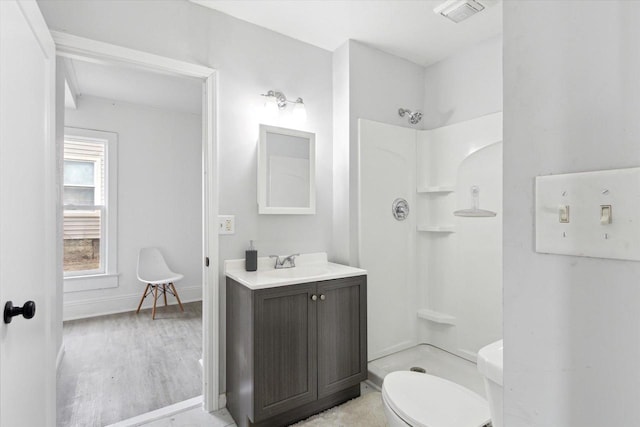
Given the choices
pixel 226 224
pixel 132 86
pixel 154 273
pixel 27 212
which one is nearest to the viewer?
pixel 27 212

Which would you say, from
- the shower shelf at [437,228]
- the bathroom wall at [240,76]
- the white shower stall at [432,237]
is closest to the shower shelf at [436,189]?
the white shower stall at [432,237]

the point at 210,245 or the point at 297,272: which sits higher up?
the point at 210,245

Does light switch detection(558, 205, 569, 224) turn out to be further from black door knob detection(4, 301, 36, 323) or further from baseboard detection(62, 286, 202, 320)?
baseboard detection(62, 286, 202, 320)

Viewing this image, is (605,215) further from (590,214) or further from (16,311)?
(16,311)

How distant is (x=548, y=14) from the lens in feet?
1.62

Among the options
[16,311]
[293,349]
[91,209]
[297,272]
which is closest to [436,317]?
[297,272]

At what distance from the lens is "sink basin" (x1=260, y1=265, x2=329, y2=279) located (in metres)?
2.07

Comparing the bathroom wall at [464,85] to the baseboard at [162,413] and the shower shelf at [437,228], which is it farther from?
the baseboard at [162,413]

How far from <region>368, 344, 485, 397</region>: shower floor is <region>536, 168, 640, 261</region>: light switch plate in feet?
7.03

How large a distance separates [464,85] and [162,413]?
324cm

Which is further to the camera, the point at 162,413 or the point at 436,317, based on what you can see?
the point at 436,317

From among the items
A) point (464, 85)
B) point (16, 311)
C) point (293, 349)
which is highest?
point (464, 85)

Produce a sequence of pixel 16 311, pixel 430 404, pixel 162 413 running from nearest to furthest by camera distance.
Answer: pixel 16 311 < pixel 430 404 < pixel 162 413

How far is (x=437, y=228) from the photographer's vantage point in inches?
110
